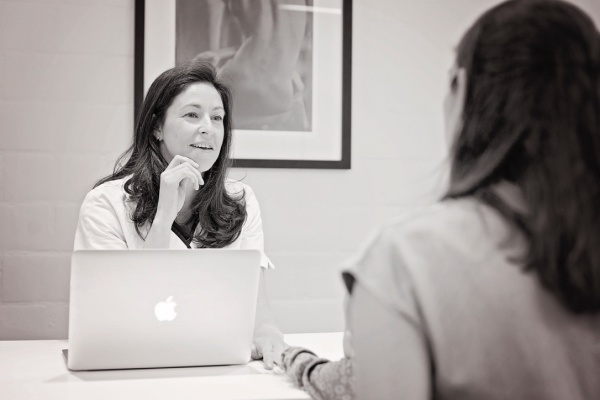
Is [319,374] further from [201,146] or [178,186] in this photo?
[201,146]

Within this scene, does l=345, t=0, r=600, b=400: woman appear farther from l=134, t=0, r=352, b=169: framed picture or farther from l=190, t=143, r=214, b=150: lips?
l=134, t=0, r=352, b=169: framed picture

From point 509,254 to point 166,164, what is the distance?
5.64 ft

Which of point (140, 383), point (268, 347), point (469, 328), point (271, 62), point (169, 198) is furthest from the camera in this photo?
point (271, 62)

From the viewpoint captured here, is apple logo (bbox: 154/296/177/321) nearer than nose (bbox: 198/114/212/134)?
Yes

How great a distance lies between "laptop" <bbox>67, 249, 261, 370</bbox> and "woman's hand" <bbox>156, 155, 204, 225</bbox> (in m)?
0.69

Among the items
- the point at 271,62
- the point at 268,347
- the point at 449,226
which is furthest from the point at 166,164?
the point at 449,226

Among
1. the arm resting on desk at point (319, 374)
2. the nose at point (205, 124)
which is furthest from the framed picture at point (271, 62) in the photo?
the arm resting on desk at point (319, 374)

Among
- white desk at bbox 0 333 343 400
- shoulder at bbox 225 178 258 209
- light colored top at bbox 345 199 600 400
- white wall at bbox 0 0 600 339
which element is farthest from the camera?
white wall at bbox 0 0 600 339

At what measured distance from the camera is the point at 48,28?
8.41 feet

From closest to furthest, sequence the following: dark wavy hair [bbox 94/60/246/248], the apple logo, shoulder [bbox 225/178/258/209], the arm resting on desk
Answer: the arm resting on desk
the apple logo
dark wavy hair [bbox 94/60/246/248]
shoulder [bbox 225/178/258/209]

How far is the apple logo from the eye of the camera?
136cm

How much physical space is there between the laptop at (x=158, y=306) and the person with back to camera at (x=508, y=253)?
0.62 meters

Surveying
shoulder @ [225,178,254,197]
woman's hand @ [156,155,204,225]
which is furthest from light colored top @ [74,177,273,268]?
shoulder @ [225,178,254,197]

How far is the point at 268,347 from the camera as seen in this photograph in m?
1.59
